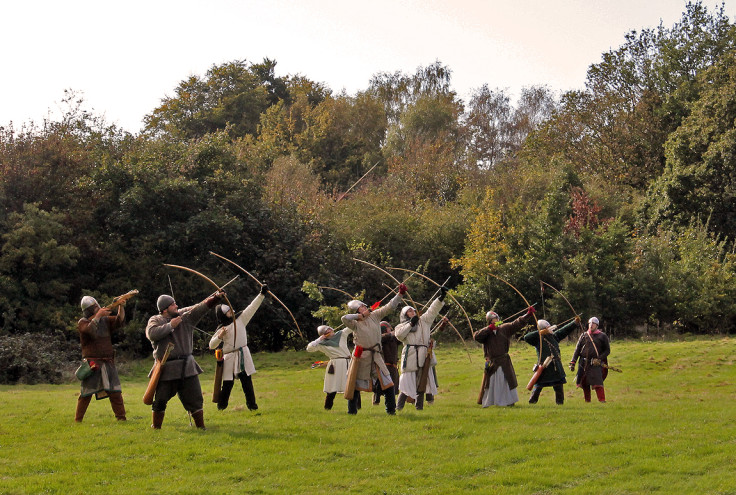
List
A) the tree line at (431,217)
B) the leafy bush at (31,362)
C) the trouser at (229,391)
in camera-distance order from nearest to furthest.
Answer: the trouser at (229,391) → the leafy bush at (31,362) → the tree line at (431,217)

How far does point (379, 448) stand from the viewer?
1202cm

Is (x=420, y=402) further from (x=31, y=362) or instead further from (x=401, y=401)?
(x=31, y=362)

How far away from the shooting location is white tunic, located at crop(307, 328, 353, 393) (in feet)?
52.0

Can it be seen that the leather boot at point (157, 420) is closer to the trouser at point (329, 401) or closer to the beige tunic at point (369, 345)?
the beige tunic at point (369, 345)

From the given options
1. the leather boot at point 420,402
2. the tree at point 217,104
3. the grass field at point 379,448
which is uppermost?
the tree at point 217,104

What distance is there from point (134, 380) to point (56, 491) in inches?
603

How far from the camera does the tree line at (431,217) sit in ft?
101

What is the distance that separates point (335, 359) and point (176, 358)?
383cm

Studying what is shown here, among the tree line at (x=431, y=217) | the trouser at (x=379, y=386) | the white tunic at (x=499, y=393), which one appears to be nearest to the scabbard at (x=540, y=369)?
the white tunic at (x=499, y=393)

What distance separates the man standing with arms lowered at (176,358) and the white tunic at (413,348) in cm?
419

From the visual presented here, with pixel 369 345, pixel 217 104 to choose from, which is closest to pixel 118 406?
pixel 369 345

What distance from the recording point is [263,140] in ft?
181

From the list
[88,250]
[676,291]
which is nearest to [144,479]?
[88,250]

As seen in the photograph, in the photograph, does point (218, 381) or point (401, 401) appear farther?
point (401, 401)
